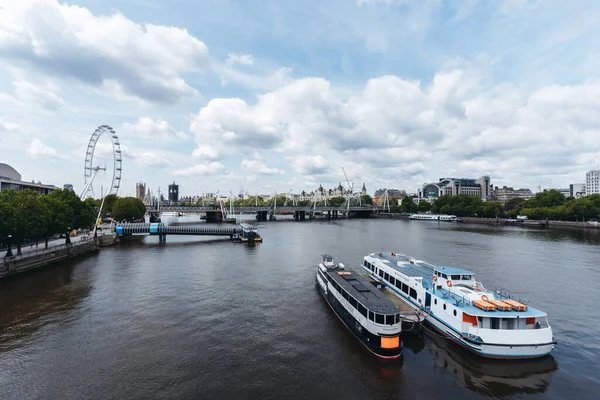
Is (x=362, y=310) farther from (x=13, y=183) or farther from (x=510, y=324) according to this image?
(x=13, y=183)

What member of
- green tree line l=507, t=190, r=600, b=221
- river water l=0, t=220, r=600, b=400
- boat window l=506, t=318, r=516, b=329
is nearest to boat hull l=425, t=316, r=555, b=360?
river water l=0, t=220, r=600, b=400

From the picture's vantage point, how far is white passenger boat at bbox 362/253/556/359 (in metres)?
24.1

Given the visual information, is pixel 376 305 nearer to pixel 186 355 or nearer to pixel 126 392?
pixel 186 355

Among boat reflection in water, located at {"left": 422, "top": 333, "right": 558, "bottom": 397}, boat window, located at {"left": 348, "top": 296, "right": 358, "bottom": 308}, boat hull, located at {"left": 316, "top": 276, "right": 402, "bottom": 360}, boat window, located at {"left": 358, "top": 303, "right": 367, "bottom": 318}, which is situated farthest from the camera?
boat window, located at {"left": 348, "top": 296, "right": 358, "bottom": 308}

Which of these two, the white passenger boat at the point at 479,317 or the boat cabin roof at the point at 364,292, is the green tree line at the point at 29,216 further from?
the white passenger boat at the point at 479,317

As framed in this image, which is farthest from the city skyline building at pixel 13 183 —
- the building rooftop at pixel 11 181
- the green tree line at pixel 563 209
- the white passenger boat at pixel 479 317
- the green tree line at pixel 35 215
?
the green tree line at pixel 563 209

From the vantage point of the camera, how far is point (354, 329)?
28.4 m

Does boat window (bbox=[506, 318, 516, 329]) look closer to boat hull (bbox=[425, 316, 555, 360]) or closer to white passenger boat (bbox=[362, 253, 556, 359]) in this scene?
white passenger boat (bbox=[362, 253, 556, 359])

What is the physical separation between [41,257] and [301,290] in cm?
4517

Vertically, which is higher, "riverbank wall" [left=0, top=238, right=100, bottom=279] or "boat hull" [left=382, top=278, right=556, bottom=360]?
"riverbank wall" [left=0, top=238, right=100, bottom=279]

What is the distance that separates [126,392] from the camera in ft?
67.2

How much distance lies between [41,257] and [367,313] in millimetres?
56404

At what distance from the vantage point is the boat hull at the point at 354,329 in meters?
24.5

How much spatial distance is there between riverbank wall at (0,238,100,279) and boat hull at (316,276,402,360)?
4540 cm
